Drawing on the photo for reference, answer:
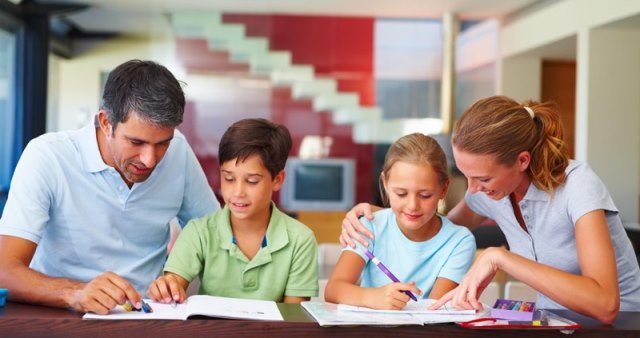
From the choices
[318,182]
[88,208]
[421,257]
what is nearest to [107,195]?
[88,208]

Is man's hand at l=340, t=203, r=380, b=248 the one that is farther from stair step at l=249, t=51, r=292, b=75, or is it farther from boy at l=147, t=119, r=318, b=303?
stair step at l=249, t=51, r=292, b=75

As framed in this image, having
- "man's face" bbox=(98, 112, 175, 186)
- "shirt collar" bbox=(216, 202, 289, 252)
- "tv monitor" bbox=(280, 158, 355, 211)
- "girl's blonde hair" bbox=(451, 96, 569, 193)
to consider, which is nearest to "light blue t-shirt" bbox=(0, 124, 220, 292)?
"man's face" bbox=(98, 112, 175, 186)

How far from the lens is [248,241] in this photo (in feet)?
7.45

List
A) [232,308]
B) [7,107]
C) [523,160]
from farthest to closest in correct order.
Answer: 1. [7,107]
2. [523,160]
3. [232,308]

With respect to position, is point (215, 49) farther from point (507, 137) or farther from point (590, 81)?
point (507, 137)

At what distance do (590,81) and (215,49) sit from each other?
386 cm

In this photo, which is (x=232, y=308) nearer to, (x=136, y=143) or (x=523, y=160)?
(x=136, y=143)

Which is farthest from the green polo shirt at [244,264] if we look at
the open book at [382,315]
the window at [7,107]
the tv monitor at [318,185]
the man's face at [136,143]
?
the tv monitor at [318,185]

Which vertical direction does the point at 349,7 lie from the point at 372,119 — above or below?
above

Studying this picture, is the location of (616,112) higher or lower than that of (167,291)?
higher

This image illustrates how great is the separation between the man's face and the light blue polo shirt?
87 cm

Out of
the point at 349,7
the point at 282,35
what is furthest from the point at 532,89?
the point at 282,35

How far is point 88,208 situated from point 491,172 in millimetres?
1060

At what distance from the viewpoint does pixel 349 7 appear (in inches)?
341
